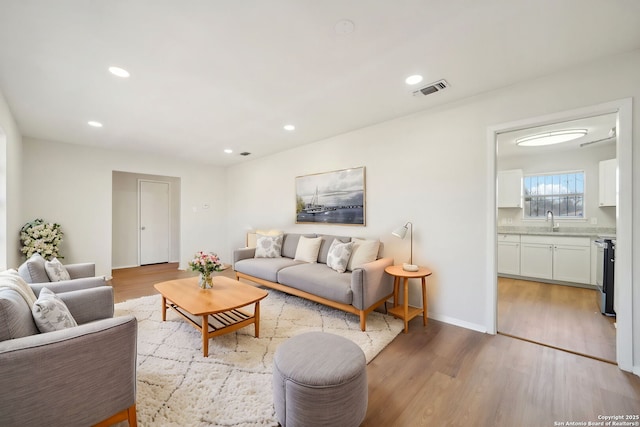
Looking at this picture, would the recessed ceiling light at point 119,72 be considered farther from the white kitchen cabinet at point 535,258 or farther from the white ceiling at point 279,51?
the white kitchen cabinet at point 535,258

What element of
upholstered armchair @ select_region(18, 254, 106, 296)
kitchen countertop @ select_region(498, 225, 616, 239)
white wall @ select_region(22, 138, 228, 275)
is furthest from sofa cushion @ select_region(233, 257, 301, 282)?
kitchen countertop @ select_region(498, 225, 616, 239)

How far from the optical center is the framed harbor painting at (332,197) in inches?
149

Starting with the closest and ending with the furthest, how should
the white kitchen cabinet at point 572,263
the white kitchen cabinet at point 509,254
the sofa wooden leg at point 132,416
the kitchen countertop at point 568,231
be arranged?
the sofa wooden leg at point 132,416, the white kitchen cabinet at point 572,263, the kitchen countertop at point 568,231, the white kitchen cabinet at point 509,254

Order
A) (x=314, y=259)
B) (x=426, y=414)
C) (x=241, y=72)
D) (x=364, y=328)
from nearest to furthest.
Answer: (x=426, y=414), (x=241, y=72), (x=364, y=328), (x=314, y=259)

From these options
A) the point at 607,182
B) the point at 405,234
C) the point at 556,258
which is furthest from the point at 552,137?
the point at 405,234

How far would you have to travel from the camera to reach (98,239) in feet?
15.5

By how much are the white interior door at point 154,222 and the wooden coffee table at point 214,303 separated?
4223 millimetres

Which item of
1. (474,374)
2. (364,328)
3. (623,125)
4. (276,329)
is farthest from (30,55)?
(623,125)

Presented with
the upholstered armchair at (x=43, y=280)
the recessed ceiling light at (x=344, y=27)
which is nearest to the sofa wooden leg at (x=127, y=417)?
the upholstered armchair at (x=43, y=280)

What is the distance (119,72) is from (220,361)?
2639mm

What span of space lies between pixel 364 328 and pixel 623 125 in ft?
9.21

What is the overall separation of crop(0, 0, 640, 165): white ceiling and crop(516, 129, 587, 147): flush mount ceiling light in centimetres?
168

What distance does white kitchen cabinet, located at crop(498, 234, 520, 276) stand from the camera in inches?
183

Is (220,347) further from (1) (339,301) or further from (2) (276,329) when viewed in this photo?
(1) (339,301)
